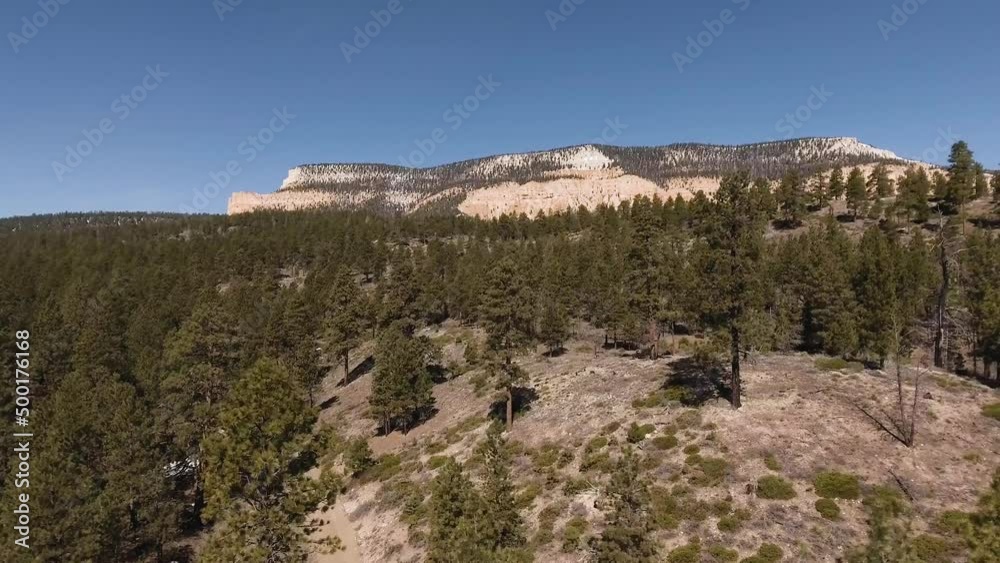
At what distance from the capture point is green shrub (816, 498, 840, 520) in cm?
2367

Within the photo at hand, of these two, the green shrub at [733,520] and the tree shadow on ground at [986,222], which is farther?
the tree shadow on ground at [986,222]

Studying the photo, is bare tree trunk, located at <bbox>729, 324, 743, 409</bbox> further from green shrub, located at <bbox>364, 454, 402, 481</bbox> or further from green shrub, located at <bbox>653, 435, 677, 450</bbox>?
green shrub, located at <bbox>364, 454, 402, 481</bbox>

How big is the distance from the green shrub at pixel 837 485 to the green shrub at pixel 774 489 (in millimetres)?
1264

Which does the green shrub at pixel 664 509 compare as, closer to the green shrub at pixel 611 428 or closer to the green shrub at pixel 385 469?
the green shrub at pixel 611 428

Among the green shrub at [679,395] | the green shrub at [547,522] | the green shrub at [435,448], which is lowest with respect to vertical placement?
the green shrub at [435,448]

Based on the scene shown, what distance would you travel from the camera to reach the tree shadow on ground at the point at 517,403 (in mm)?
43562

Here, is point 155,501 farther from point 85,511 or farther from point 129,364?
point 129,364

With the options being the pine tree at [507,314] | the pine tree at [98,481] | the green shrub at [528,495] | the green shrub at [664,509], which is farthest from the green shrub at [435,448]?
the green shrub at [664,509]

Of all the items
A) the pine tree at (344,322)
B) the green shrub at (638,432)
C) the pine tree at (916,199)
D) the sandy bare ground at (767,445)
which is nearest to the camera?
the sandy bare ground at (767,445)

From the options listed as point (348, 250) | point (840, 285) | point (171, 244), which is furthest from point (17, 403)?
point (171, 244)

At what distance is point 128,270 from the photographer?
9756 cm

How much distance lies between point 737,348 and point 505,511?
721 inches

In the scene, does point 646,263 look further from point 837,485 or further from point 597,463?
point 837,485

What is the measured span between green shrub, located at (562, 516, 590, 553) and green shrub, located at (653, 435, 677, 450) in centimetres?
707
